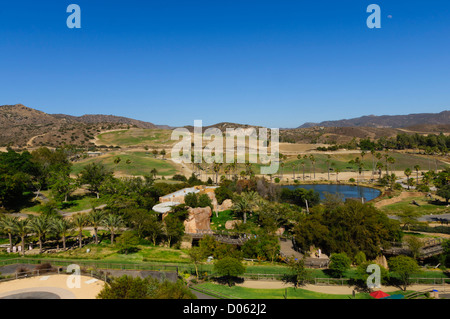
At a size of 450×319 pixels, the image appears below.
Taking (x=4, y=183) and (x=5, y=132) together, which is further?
(x=5, y=132)

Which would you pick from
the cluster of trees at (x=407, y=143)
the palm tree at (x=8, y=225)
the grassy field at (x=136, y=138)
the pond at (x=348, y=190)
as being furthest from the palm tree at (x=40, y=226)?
the cluster of trees at (x=407, y=143)

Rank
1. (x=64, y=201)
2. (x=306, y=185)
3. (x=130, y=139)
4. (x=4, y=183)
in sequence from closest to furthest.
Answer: (x=4, y=183), (x=64, y=201), (x=306, y=185), (x=130, y=139)

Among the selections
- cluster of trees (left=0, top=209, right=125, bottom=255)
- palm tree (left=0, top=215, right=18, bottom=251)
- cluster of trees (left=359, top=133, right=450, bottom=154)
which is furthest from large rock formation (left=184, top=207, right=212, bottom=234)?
cluster of trees (left=359, top=133, right=450, bottom=154)

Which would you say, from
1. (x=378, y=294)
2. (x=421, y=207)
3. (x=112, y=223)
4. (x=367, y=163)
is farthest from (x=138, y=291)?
(x=367, y=163)

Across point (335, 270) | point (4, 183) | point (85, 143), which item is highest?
point (85, 143)

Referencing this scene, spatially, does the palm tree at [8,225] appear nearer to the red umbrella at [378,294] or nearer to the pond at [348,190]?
the red umbrella at [378,294]

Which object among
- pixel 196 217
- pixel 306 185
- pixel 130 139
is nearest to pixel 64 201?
pixel 196 217

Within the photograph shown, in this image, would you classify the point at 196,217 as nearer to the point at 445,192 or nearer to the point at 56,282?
the point at 56,282
